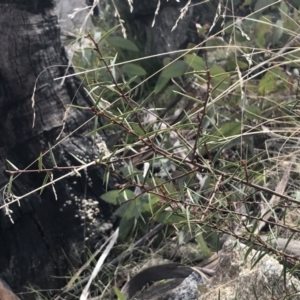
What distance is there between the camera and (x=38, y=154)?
229 centimetres

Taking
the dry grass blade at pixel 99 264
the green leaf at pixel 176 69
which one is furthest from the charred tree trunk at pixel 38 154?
the green leaf at pixel 176 69

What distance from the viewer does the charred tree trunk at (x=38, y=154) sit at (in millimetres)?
2217

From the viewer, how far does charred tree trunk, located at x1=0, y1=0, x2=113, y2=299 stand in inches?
87.3

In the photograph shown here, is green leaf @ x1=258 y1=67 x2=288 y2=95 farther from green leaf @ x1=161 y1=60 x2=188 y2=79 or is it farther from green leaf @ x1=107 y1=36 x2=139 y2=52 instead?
green leaf @ x1=107 y1=36 x2=139 y2=52

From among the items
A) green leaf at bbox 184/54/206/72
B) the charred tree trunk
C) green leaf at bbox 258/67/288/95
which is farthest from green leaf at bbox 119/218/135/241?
green leaf at bbox 258/67/288/95

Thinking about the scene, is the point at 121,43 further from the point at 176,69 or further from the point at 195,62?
the point at 195,62

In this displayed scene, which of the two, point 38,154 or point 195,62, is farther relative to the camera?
point 195,62

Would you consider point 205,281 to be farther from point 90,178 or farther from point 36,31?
point 36,31

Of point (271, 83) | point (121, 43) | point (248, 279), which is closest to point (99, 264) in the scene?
point (248, 279)

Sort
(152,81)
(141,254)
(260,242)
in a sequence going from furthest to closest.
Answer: (152,81) → (141,254) → (260,242)

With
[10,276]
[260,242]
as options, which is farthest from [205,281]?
[10,276]

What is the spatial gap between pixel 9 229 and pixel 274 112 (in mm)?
1129

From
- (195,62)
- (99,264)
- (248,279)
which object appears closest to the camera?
(248,279)

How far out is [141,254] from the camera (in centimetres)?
236
